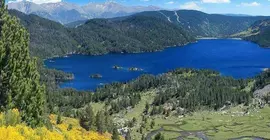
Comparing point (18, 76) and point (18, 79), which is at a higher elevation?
point (18, 76)

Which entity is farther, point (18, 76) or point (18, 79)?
point (18, 76)

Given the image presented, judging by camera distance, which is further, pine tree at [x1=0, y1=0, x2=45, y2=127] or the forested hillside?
pine tree at [x1=0, y1=0, x2=45, y2=127]

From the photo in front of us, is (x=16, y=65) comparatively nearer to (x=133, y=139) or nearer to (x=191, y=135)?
(x=133, y=139)

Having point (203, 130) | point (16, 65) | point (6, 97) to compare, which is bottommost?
point (203, 130)

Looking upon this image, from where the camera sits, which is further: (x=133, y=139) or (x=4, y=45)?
(x=133, y=139)

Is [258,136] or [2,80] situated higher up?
[2,80]

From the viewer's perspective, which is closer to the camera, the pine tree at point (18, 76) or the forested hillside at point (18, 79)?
the forested hillside at point (18, 79)

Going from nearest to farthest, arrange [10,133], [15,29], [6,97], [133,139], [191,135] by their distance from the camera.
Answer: [10,133] < [6,97] < [15,29] < [133,139] < [191,135]

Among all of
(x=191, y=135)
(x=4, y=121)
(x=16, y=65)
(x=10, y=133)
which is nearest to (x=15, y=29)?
(x=16, y=65)
